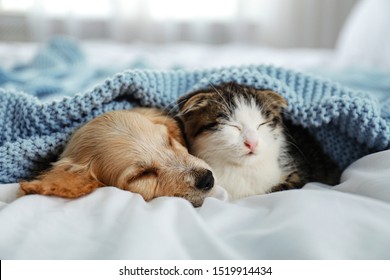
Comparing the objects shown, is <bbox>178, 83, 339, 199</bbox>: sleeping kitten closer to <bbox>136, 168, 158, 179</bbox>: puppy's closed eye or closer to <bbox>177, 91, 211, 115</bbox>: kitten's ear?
<bbox>177, 91, 211, 115</bbox>: kitten's ear

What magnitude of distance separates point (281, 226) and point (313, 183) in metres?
0.37

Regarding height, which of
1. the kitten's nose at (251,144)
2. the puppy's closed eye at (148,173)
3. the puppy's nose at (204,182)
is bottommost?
the puppy's nose at (204,182)

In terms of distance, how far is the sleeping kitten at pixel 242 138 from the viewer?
1080 mm

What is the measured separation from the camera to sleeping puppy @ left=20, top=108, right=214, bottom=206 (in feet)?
3.21

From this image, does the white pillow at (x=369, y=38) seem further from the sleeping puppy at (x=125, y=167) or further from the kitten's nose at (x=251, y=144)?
the sleeping puppy at (x=125, y=167)

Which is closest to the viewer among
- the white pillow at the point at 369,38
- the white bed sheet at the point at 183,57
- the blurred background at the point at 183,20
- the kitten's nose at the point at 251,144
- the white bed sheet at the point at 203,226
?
the white bed sheet at the point at 203,226

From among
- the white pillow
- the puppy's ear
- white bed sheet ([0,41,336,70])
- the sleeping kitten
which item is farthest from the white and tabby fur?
the white pillow

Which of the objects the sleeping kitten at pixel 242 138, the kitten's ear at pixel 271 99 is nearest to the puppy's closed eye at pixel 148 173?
the sleeping kitten at pixel 242 138

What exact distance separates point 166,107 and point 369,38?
181 centimetres

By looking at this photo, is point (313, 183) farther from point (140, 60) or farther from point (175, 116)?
point (140, 60)

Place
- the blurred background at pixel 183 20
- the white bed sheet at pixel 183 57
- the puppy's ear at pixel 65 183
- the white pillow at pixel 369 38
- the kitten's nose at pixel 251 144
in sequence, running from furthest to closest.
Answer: the blurred background at pixel 183 20
the white pillow at pixel 369 38
the white bed sheet at pixel 183 57
the kitten's nose at pixel 251 144
the puppy's ear at pixel 65 183

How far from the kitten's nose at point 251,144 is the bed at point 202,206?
131mm

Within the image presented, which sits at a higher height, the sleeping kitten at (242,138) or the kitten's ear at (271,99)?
the kitten's ear at (271,99)
